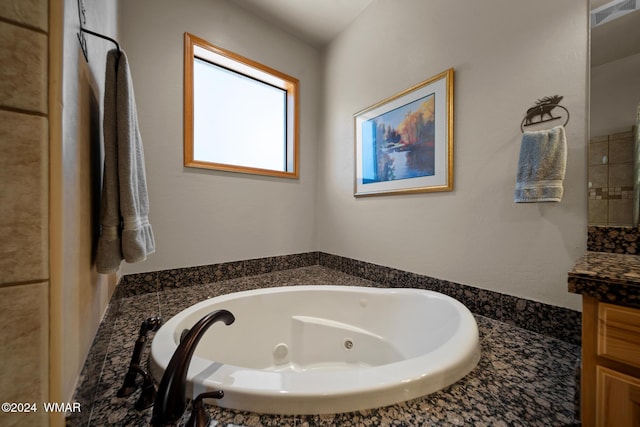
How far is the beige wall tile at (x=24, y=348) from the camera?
318 millimetres

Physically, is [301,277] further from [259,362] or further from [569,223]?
[569,223]

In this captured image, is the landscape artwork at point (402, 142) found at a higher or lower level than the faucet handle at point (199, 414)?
higher

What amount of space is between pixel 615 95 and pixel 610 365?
94 cm

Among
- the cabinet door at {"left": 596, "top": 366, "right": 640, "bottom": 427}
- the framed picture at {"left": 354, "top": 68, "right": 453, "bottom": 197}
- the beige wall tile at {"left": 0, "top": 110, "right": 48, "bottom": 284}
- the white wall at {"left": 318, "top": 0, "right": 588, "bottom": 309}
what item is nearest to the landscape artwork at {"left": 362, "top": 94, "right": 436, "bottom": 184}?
the framed picture at {"left": 354, "top": 68, "right": 453, "bottom": 197}

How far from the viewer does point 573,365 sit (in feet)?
2.42

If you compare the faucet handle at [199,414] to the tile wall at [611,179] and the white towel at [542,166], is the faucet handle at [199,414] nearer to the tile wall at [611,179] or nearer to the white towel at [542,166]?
the white towel at [542,166]

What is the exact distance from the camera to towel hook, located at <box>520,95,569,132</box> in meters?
0.92

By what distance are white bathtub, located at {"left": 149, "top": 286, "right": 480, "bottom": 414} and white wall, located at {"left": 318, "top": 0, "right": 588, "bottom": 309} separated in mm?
306

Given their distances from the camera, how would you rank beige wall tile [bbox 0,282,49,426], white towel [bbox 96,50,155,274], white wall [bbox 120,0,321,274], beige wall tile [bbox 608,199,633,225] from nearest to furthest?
beige wall tile [bbox 0,282,49,426] < white towel [bbox 96,50,155,274] < beige wall tile [bbox 608,199,633,225] < white wall [bbox 120,0,321,274]

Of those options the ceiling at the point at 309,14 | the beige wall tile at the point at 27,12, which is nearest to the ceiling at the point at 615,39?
the ceiling at the point at 309,14

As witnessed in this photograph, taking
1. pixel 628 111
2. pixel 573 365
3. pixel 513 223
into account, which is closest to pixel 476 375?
pixel 573 365

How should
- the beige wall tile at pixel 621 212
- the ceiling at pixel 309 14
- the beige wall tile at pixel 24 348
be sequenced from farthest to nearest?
the ceiling at pixel 309 14
the beige wall tile at pixel 621 212
the beige wall tile at pixel 24 348

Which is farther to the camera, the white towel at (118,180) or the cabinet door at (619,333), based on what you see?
the white towel at (118,180)

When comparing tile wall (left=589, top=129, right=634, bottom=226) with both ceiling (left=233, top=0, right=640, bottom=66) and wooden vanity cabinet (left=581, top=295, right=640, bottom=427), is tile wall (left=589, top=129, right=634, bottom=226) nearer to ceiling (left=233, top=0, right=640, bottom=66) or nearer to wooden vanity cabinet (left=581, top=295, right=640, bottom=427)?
wooden vanity cabinet (left=581, top=295, right=640, bottom=427)
